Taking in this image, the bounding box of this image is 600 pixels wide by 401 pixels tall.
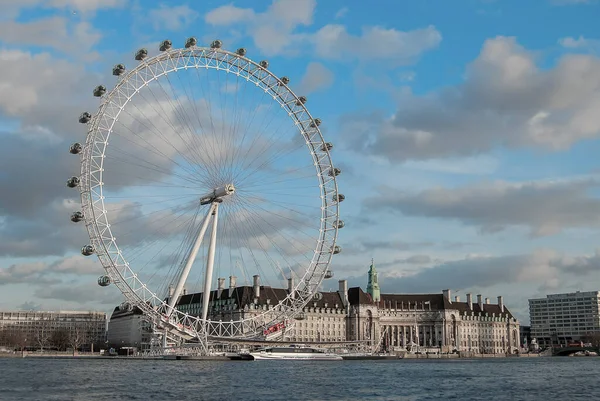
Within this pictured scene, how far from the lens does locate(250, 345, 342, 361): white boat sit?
111 m

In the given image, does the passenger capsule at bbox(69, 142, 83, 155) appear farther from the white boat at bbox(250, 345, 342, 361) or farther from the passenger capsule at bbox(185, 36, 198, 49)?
the white boat at bbox(250, 345, 342, 361)

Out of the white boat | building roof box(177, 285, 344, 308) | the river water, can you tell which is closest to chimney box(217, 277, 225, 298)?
building roof box(177, 285, 344, 308)

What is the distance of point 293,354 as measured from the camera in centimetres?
11538

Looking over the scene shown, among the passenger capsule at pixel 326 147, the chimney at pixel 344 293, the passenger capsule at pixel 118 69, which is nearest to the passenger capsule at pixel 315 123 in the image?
the passenger capsule at pixel 326 147

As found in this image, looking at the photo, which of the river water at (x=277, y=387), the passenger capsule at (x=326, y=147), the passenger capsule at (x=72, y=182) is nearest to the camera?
the river water at (x=277, y=387)

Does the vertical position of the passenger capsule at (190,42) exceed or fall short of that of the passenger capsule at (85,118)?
it exceeds it

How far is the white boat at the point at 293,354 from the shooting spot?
11102cm

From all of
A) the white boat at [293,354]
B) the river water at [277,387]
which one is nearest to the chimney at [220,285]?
the white boat at [293,354]

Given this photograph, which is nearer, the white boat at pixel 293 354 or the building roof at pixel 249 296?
the white boat at pixel 293 354

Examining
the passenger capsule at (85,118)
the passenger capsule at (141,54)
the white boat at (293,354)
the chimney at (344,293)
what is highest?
the passenger capsule at (141,54)

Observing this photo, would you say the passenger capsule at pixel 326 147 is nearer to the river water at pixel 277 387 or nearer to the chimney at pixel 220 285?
the river water at pixel 277 387

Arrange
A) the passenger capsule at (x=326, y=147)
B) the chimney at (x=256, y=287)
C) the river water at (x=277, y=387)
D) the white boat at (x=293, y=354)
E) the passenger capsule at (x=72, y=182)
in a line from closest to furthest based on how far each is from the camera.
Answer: the river water at (x=277, y=387) → the passenger capsule at (x=72, y=182) → the passenger capsule at (x=326, y=147) → the white boat at (x=293, y=354) → the chimney at (x=256, y=287)

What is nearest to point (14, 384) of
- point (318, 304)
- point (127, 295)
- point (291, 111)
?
point (127, 295)

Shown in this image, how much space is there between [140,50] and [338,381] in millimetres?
35188
